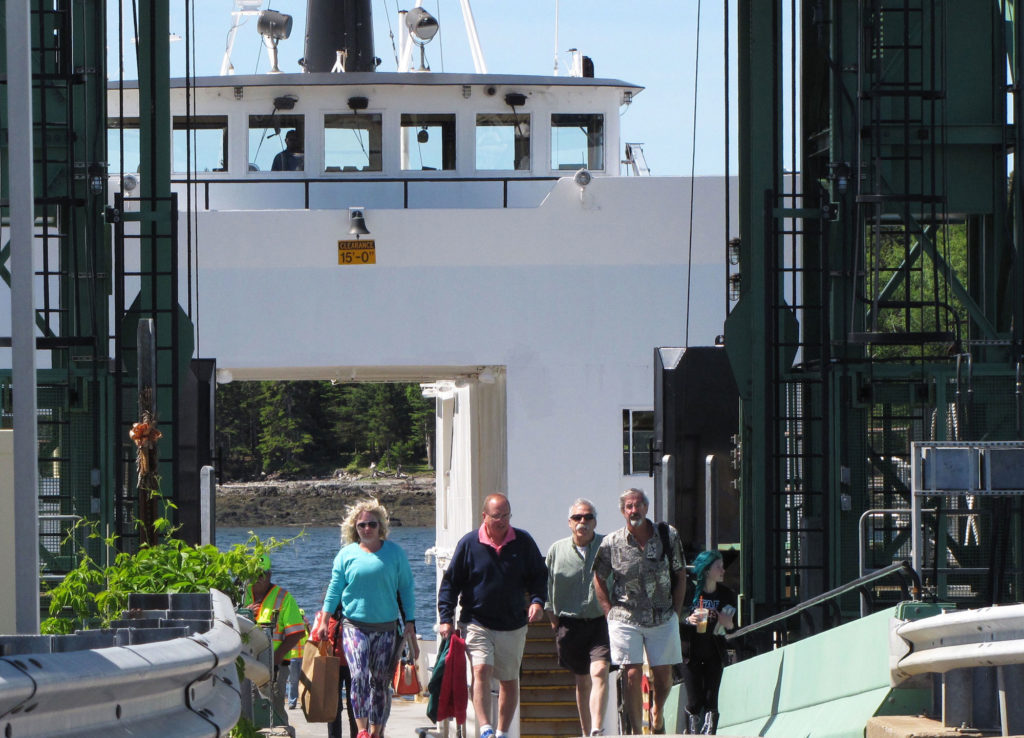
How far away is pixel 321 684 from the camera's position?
9906 mm

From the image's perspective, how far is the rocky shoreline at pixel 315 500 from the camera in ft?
313

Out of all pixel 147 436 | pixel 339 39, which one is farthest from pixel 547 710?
pixel 339 39

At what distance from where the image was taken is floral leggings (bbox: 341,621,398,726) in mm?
9742

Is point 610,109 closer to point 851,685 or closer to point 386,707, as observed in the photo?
point 386,707

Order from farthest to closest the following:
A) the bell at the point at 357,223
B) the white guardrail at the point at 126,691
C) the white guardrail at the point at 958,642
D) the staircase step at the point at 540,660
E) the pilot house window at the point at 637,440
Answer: the pilot house window at the point at 637,440 < the bell at the point at 357,223 < the staircase step at the point at 540,660 < the white guardrail at the point at 958,642 < the white guardrail at the point at 126,691

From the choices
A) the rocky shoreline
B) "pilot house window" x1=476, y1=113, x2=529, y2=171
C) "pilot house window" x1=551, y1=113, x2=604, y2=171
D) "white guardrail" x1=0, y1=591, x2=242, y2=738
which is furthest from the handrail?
the rocky shoreline

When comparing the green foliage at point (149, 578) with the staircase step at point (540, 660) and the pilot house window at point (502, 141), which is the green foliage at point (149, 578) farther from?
the pilot house window at point (502, 141)

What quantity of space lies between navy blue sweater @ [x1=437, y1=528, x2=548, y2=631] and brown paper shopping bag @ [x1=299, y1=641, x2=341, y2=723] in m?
0.76

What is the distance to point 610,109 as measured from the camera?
20.4 metres

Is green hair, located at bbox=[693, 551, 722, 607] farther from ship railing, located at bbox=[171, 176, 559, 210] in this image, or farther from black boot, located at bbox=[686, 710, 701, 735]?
ship railing, located at bbox=[171, 176, 559, 210]

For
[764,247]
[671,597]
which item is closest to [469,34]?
[764,247]

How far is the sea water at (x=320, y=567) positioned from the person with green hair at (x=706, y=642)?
28637 millimetres

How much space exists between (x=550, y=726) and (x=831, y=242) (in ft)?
19.9

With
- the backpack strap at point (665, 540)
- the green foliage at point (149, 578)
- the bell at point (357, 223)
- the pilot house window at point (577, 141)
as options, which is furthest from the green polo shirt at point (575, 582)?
the pilot house window at point (577, 141)
